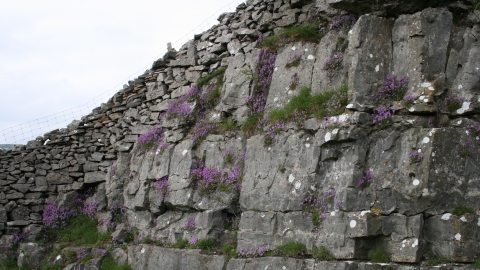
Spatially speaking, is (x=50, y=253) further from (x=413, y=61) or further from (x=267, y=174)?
(x=413, y=61)

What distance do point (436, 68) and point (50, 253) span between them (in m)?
12.0

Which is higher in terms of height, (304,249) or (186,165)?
(186,165)

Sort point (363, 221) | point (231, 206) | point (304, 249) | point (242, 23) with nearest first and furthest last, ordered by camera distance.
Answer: point (363, 221)
point (304, 249)
point (231, 206)
point (242, 23)

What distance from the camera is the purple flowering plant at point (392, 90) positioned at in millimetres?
9812

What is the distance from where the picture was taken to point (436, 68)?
31.7 ft

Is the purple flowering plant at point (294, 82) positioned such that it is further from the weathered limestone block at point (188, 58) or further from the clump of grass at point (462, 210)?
the clump of grass at point (462, 210)

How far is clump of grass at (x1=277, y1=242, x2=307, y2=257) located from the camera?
987cm

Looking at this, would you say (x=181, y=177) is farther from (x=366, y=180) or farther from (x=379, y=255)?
(x=379, y=255)

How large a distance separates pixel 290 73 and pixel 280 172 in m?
2.54

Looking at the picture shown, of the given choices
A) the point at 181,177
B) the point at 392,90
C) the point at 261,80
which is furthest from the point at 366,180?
the point at 181,177

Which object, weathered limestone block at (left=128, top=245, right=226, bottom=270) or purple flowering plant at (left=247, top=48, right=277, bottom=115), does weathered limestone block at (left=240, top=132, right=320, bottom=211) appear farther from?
weathered limestone block at (left=128, top=245, right=226, bottom=270)

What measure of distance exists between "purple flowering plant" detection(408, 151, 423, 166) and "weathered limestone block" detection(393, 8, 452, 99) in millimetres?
Answer: 1208

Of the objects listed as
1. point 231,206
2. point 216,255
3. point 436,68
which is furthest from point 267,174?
point 436,68

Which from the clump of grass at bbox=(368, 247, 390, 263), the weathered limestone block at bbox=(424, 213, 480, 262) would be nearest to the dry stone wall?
the weathered limestone block at bbox=(424, 213, 480, 262)
